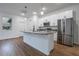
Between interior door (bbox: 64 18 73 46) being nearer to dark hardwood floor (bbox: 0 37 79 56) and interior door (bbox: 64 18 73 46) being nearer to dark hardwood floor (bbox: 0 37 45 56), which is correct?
dark hardwood floor (bbox: 0 37 79 56)

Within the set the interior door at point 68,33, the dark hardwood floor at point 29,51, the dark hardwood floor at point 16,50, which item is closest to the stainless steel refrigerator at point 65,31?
the interior door at point 68,33

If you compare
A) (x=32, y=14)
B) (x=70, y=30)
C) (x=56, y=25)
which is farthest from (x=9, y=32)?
(x=70, y=30)

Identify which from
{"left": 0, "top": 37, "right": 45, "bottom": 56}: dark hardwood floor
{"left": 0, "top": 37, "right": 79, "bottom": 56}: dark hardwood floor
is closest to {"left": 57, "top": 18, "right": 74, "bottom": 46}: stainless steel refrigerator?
{"left": 0, "top": 37, "right": 79, "bottom": 56}: dark hardwood floor

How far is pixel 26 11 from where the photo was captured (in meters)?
4.05

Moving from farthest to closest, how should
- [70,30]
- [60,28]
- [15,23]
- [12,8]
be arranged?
[60,28] → [70,30] → [15,23] → [12,8]

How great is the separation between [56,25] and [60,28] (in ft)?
1.06

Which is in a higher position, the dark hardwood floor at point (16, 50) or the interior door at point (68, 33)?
the interior door at point (68, 33)

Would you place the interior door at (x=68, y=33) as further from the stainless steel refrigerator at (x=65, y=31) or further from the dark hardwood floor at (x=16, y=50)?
the dark hardwood floor at (x=16, y=50)

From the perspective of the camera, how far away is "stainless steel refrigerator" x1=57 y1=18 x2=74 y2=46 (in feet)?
14.5

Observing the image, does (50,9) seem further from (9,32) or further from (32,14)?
(9,32)

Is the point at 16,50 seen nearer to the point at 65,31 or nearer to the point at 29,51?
the point at 29,51

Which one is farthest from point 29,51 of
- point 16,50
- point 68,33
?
point 68,33

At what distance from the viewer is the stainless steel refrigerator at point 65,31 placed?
4.42 m

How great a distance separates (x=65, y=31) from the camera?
4719mm
